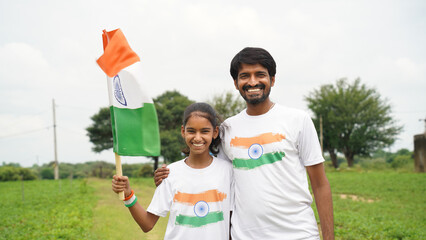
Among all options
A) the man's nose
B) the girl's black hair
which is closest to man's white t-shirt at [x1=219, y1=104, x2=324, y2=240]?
the man's nose

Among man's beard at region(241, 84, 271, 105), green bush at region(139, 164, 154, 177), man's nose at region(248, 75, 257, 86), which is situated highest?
man's nose at region(248, 75, 257, 86)

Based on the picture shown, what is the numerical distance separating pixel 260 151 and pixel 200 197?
1.91 ft

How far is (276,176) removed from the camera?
2447 mm

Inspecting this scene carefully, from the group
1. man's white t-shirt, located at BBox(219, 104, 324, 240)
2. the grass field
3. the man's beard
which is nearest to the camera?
man's white t-shirt, located at BBox(219, 104, 324, 240)

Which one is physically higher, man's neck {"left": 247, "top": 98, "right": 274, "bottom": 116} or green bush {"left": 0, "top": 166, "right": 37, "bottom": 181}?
man's neck {"left": 247, "top": 98, "right": 274, "bottom": 116}

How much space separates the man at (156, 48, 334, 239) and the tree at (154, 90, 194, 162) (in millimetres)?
23605

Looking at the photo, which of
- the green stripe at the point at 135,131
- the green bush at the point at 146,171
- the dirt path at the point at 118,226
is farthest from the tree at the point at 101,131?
the green stripe at the point at 135,131

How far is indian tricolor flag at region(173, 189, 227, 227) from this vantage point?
262 cm

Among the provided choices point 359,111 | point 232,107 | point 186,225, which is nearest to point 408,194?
point 186,225

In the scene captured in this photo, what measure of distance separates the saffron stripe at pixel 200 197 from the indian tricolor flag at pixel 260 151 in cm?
30

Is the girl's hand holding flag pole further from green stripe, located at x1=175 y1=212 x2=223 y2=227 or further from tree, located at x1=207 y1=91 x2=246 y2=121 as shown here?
tree, located at x1=207 y1=91 x2=246 y2=121

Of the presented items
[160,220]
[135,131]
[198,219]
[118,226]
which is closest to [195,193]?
[198,219]

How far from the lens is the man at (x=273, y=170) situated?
2.40 metres

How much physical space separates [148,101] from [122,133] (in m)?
0.32
